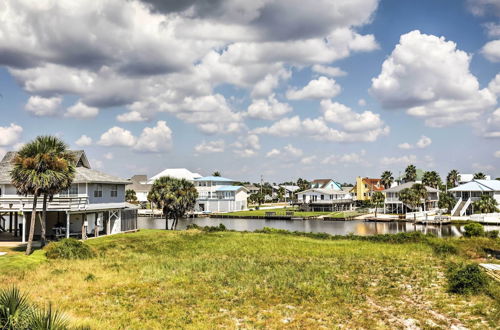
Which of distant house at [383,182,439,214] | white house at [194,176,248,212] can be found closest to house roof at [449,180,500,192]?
distant house at [383,182,439,214]

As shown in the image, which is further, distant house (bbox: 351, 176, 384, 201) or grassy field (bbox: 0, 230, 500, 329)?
distant house (bbox: 351, 176, 384, 201)

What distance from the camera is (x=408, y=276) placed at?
87.9 feet

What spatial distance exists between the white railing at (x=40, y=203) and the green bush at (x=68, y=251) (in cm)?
763

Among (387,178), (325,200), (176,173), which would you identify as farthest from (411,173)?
(176,173)

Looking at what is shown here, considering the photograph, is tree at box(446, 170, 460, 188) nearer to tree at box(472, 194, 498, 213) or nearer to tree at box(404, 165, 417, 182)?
tree at box(404, 165, 417, 182)

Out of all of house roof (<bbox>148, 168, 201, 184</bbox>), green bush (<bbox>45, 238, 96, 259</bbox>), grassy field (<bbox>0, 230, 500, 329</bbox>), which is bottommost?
grassy field (<bbox>0, 230, 500, 329</bbox>)

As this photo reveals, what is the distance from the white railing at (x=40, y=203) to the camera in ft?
131

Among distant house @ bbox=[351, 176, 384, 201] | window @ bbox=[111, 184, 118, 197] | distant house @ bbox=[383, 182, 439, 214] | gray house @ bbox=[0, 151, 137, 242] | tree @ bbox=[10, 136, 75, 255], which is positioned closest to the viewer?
tree @ bbox=[10, 136, 75, 255]

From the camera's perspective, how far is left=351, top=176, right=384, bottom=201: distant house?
137m

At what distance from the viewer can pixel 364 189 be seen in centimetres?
13988

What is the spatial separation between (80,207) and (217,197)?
78668mm

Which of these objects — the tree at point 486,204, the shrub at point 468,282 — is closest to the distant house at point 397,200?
the tree at point 486,204

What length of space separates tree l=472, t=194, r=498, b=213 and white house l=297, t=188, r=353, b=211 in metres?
39.8

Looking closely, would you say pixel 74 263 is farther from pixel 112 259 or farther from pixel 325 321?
pixel 325 321
